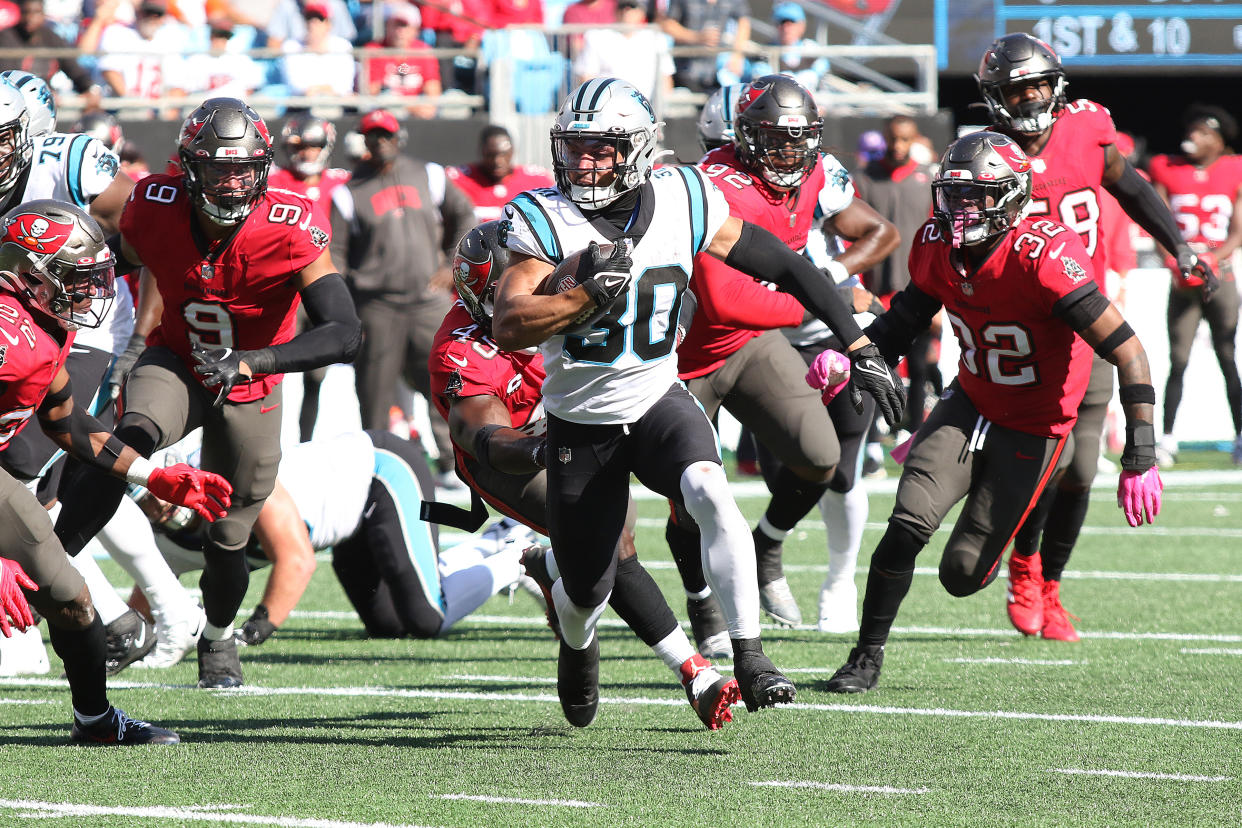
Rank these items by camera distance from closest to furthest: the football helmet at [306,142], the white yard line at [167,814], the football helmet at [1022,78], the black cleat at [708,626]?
the white yard line at [167,814] < the black cleat at [708,626] < the football helmet at [1022,78] < the football helmet at [306,142]

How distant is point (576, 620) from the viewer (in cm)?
445

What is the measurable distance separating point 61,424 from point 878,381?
209cm

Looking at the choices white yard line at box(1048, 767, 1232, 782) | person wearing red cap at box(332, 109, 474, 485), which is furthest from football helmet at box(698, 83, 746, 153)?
person wearing red cap at box(332, 109, 474, 485)

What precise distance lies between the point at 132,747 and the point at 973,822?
215 centimetres

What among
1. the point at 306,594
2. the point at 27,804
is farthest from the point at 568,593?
the point at 306,594

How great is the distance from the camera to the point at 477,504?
4773mm

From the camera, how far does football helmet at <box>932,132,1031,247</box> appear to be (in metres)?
5.10

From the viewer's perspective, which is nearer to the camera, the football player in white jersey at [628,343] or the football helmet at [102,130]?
the football player in white jersey at [628,343]

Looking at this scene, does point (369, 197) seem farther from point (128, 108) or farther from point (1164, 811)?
point (1164, 811)

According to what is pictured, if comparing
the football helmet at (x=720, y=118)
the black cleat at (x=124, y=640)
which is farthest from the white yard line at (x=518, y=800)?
the football helmet at (x=720, y=118)

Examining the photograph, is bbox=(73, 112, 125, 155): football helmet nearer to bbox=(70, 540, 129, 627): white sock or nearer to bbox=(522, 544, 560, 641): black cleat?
bbox=(70, 540, 129, 627): white sock

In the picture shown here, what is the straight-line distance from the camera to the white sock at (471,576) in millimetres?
6410

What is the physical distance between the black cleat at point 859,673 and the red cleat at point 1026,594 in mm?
1099

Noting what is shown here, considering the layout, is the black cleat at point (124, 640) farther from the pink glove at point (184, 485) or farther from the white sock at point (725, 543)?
the white sock at point (725, 543)
